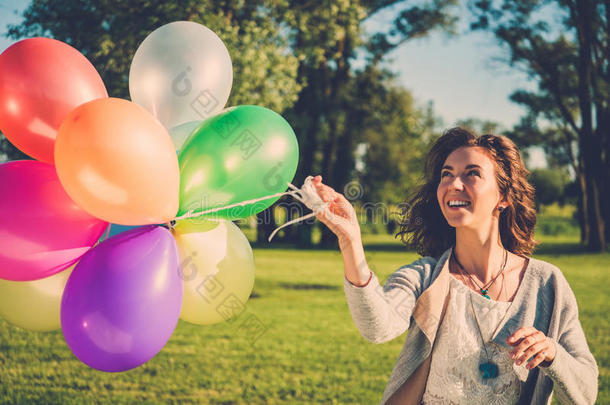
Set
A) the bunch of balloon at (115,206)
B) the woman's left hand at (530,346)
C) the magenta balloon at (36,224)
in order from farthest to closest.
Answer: the magenta balloon at (36,224) < the bunch of balloon at (115,206) < the woman's left hand at (530,346)

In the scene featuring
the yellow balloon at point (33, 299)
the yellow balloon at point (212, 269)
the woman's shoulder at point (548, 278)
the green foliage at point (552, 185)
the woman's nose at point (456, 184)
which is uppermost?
the woman's nose at point (456, 184)

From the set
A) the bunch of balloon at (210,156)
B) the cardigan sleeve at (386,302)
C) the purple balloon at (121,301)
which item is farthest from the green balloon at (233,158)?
the cardigan sleeve at (386,302)

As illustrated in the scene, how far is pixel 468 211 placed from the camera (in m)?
2.19

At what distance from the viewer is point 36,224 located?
2170mm

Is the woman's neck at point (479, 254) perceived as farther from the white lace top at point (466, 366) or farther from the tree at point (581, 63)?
the tree at point (581, 63)

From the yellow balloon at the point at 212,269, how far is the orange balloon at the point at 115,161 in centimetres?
28

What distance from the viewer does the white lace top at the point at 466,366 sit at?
6.78ft

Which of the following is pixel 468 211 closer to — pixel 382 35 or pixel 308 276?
pixel 308 276

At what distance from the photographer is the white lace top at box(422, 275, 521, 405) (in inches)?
81.4

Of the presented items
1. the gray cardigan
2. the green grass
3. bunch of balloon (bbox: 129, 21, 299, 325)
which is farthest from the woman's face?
the green grass

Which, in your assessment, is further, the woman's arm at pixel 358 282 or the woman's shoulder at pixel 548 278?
the woman's shoulder at pixel 548 278

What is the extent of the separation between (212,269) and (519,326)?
1381mm

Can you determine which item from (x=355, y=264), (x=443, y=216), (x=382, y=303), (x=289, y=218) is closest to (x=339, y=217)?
(x=355, y=264)

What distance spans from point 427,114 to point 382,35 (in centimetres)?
1505
